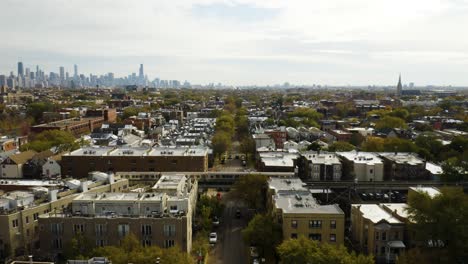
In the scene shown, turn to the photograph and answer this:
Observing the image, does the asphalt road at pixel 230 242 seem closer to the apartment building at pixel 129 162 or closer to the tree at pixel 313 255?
the tree at pixel 313 255

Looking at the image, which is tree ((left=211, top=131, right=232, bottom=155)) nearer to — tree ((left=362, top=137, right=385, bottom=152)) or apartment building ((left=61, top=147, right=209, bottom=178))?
apartment building ((left=61, top=147, right=209, bottom=178))

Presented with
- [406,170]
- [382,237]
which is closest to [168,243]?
[382,237]

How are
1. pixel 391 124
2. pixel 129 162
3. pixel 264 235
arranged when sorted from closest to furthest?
pixel 264 235 < pixel 129 162 < pixel 391 124

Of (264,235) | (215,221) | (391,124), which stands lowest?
(215,221)

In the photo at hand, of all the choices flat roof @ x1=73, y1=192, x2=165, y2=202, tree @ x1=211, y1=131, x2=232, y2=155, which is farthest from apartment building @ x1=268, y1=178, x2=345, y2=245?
tree @ x1=211, y1=131, x2=232, y2=155

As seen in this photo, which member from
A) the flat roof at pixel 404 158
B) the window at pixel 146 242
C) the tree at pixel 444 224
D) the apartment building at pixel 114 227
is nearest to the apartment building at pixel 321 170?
the flat roof at pixel 404 158

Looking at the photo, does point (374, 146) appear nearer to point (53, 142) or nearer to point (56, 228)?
point (56, 228)
